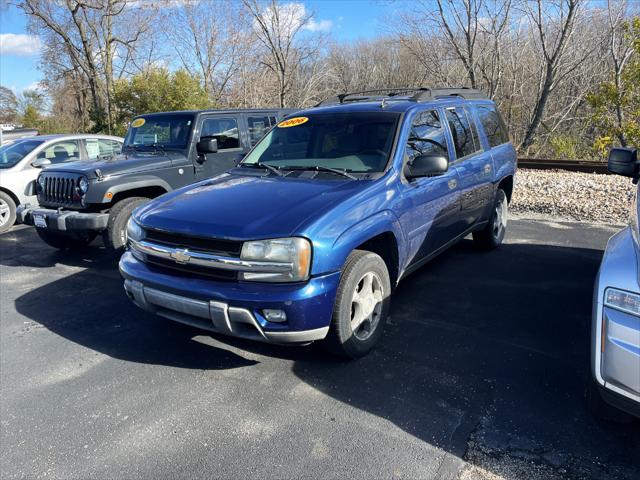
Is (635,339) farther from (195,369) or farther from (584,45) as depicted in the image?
(584,45)

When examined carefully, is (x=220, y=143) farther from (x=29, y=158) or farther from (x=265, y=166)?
(x=29, y=158)

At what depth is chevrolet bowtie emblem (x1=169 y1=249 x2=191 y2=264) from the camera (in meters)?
3.15

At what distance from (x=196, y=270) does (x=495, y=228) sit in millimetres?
4270

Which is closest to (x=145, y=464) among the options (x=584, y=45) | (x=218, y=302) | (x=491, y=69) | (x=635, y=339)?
(x=218, y=302)

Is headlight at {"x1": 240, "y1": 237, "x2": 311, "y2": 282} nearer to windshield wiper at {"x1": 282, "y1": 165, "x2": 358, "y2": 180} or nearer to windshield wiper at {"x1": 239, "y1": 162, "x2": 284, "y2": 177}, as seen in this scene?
windshield wiper at {"x1": 282, "y1": 165, "x2": 358, "y2": 180}

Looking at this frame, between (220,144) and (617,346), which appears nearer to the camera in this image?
(617,346)

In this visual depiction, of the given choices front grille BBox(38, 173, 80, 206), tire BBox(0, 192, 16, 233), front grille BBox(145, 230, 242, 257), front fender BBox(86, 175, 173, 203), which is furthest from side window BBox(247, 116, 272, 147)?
tire BBox(0, 192, 16, 233)

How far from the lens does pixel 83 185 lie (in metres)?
5.71

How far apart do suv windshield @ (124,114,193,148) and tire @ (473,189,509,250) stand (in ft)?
13.6

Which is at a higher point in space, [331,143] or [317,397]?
[331,143]

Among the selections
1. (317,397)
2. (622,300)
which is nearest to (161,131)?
(317,397)

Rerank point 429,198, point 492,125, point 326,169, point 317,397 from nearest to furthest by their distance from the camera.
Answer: point 317,397 < point 326,169 < point 429,198 < point 492,125

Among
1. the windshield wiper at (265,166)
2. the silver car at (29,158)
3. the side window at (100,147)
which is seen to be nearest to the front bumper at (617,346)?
the windshield wiper at (265,166)

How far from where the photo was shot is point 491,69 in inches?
645
